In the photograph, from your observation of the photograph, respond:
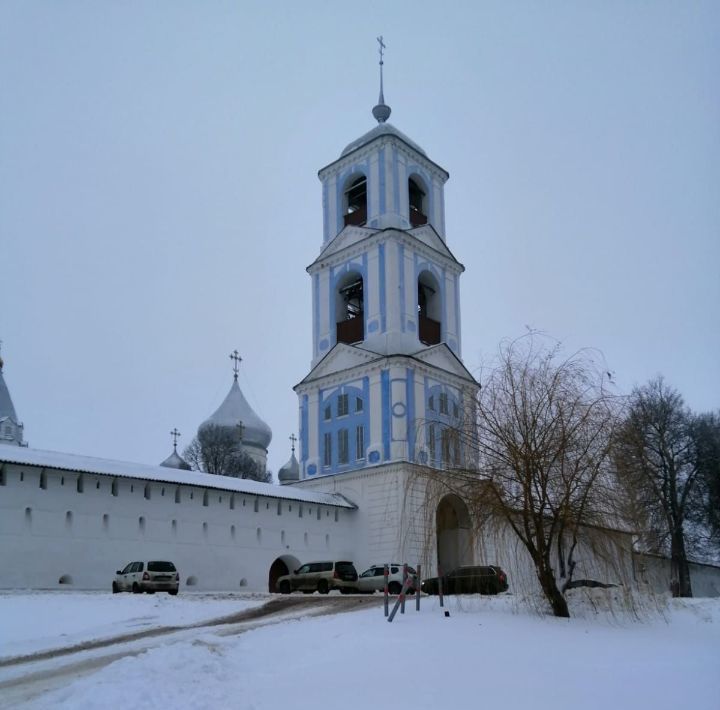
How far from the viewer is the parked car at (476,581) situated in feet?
64.1

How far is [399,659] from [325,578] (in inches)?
701

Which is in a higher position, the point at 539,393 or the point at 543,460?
the point at 539,393

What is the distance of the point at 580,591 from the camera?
56.2 ft

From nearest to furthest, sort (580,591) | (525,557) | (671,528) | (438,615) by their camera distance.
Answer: (438,615), (580,591), (525,557), (671,528)

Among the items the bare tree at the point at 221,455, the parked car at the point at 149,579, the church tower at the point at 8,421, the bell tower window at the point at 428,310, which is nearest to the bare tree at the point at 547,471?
the parked car at the point at 149,579

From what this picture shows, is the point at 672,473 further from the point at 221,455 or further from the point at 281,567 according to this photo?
the point at 221,455

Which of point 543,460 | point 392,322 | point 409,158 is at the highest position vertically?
point 409,158

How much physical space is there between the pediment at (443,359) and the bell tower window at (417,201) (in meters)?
7.50

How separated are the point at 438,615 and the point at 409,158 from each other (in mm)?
30832

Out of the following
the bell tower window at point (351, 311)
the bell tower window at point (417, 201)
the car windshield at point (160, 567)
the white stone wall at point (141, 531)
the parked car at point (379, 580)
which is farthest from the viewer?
the bell tower window at point (417, 201)

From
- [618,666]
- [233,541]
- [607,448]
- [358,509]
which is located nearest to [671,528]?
[358,509]

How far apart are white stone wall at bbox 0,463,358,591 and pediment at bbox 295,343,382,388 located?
7.05m

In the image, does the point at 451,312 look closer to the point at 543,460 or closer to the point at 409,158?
the point at 409,158

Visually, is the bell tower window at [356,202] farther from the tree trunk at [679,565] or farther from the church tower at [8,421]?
the church tower at [8,421]
